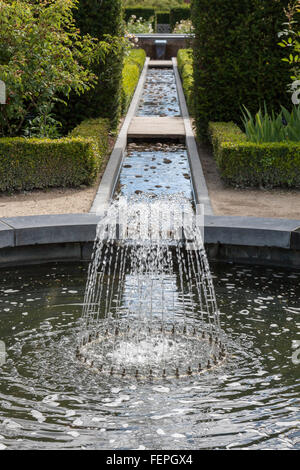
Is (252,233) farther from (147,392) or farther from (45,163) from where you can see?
(45,163)

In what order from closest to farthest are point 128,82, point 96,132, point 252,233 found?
point 252,233
point 96,132
point 128,82

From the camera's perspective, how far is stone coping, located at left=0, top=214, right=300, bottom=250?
636 centimetres

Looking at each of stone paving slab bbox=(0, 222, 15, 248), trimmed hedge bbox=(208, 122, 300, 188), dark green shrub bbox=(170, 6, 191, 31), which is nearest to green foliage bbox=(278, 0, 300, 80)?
trimmed hedge bbox=(208, 122, 300, 188)

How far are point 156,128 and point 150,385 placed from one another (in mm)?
9366

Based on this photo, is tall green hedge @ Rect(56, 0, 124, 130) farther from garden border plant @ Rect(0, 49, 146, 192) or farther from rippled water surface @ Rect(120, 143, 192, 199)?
garden border plant @ Rect(0, 49, 146, 192)

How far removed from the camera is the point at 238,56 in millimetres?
10906

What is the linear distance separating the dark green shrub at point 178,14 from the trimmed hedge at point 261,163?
30192 mm

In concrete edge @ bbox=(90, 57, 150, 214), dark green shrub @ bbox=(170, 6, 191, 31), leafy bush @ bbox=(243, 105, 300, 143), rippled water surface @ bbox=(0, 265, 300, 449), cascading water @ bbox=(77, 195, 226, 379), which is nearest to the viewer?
rippled water surface @ bbox=(0, 265, 300, 449)

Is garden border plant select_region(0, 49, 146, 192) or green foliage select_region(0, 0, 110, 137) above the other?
green foliage select_region(0, 0, 110, 137)

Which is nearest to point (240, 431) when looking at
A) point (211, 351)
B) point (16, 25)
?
point (211, 351)

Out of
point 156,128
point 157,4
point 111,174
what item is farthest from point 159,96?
point 157,4

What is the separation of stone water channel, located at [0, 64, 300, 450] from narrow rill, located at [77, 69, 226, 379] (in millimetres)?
91

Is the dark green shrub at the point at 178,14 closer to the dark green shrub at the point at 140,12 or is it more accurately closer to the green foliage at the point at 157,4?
the dark green shrub at the point at 140,12

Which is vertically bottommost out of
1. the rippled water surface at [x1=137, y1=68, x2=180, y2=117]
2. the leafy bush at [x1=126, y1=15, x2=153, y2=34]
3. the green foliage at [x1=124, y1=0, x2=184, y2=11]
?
the rippled water surface at [x1=137, y1=68, x2=180, y2=117]
